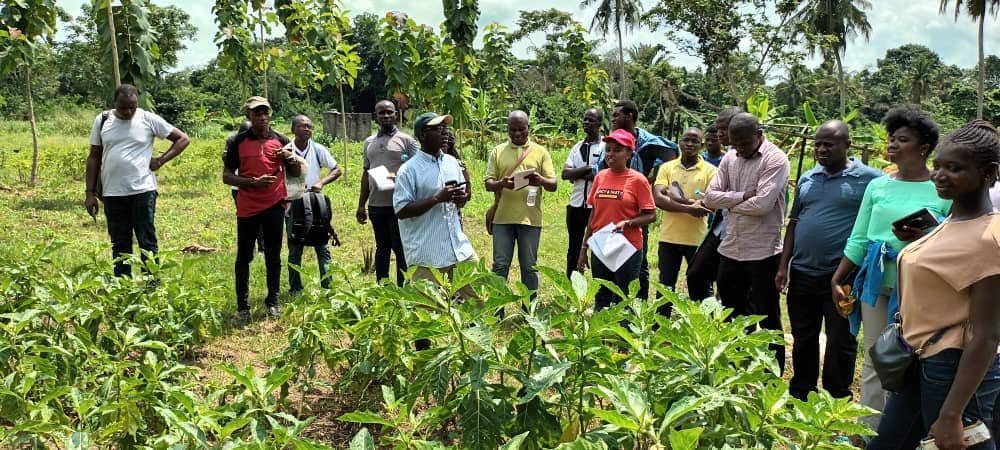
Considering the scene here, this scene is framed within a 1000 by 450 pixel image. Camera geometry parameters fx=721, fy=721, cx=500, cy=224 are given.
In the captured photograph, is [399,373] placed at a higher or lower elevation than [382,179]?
lower

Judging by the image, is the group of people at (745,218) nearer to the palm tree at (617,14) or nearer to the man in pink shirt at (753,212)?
the man in pink shirt at (753,212)

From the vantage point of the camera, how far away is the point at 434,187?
4.28 m

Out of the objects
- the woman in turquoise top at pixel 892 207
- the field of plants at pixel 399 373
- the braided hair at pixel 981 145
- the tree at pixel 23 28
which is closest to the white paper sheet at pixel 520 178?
the field of plants at pixel 399 373

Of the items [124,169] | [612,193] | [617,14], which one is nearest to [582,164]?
[612,193]

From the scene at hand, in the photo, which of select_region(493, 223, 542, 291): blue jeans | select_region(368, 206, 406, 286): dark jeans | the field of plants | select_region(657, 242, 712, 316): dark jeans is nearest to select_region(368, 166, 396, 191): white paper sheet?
select_region(368, 206, 406, 286): dark jeans

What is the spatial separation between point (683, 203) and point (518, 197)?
1218 mm

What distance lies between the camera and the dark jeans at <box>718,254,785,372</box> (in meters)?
4.23

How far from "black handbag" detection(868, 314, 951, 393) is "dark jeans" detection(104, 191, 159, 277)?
16.1 ft

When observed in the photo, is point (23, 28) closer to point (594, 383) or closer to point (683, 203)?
point (683, 203)

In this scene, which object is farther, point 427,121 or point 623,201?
point 623,201

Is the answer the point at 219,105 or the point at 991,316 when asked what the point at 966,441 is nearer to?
the point at 991,316

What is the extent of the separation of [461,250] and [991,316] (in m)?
2.79

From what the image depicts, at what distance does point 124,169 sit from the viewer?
5.38 meters

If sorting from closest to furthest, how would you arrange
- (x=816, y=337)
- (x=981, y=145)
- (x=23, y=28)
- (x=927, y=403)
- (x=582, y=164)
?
(x=981, y=145) < (x=927, y=403) < (x=816, y=337) < (x=582, y=164) < (x=23, y=28)
